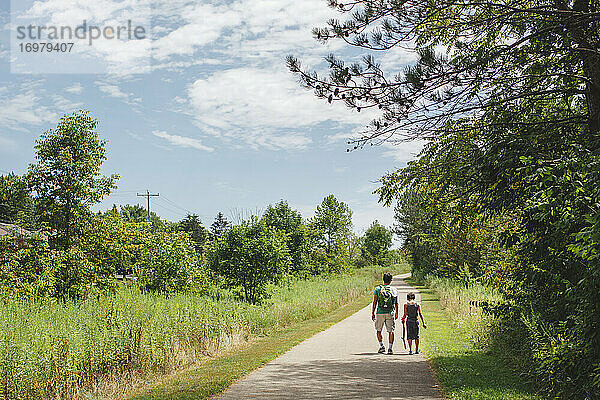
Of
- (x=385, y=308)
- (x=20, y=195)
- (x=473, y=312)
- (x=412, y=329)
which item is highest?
(x=20, y=195)

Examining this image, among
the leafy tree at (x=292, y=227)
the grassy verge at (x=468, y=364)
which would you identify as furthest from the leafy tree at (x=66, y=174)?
the leafy tree at (x=292, y=227)

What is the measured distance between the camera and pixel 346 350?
13617 millimetres

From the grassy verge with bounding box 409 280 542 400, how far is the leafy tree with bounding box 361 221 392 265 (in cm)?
6222

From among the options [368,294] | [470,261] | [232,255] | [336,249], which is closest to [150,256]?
[232,255]

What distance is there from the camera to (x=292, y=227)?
41219 mm

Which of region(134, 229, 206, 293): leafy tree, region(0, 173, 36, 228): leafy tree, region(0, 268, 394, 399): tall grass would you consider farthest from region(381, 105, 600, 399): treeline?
region(0, 173, 36, 228): leafy tree

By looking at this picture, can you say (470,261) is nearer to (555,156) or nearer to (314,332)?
(314,332)

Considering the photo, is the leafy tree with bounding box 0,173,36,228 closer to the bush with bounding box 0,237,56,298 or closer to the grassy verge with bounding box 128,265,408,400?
the bush with bounding box 0,237,56,298

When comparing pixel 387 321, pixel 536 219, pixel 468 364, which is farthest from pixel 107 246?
pixel 536 219

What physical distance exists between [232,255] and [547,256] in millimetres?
12765

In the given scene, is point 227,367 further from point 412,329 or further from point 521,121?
point 521,121

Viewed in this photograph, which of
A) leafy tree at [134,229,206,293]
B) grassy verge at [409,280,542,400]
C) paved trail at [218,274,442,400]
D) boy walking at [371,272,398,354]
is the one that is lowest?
grassy verge at [409,280,542,400]

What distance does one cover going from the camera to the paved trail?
859 centimetres

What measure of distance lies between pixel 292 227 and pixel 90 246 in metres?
26.4
